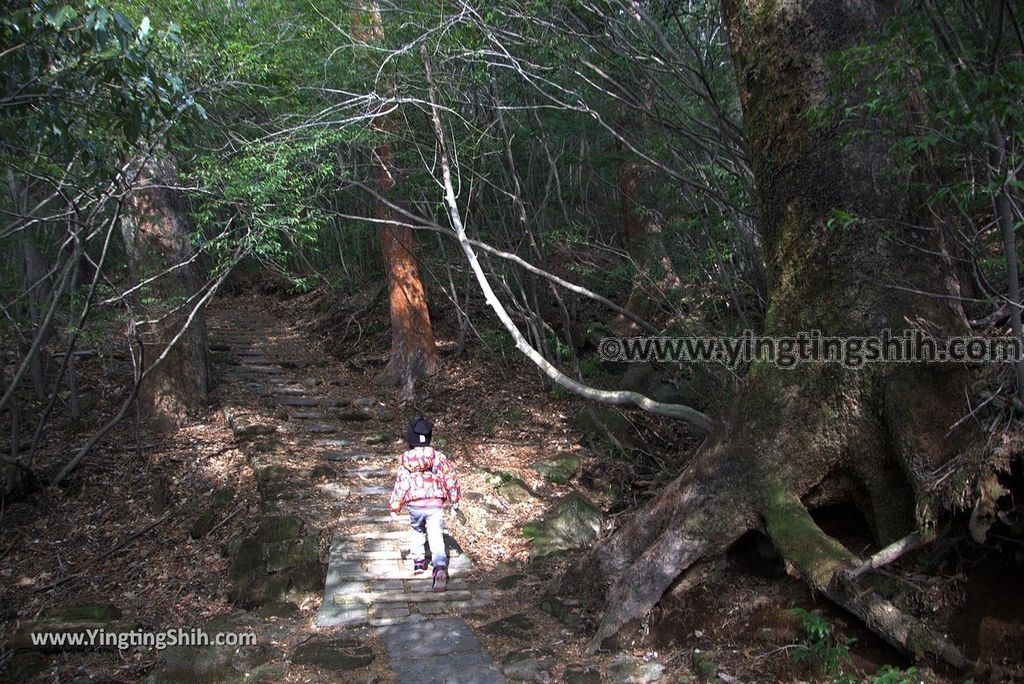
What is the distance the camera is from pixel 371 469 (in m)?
9.65

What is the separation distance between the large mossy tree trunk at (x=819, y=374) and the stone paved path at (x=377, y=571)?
1124mm

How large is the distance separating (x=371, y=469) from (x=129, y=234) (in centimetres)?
495

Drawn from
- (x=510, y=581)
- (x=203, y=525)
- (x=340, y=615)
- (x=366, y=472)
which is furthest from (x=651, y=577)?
(x=203, y=525)

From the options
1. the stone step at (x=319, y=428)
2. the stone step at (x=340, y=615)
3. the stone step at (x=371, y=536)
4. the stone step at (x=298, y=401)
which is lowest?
the stone step at (x=340, y=615)

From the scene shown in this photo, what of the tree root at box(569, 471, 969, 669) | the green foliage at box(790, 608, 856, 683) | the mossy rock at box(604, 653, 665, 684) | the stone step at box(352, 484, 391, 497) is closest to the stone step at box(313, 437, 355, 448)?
the stone step at box(352, 484, 391, 497)

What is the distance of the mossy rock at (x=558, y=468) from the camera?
31.8 ft

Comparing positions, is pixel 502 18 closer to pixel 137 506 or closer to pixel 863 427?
pixel 863 427

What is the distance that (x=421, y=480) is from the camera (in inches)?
263

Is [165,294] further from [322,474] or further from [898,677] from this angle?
[898,677]

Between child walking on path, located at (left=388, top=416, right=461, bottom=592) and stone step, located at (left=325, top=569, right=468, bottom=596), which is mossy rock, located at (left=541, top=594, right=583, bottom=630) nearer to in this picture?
stone step, located at (left=325, top=569, right=468, bottom=596)

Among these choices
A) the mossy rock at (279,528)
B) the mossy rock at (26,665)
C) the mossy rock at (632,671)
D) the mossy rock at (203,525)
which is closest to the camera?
the mossy rock at (632,671)

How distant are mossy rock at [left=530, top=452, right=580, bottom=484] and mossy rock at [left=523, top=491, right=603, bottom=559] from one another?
1.32m

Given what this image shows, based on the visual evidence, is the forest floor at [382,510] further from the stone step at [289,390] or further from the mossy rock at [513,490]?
the stone step at [289,390]

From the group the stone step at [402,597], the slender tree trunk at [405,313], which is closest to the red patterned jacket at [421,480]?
the stone step at [402,597]
